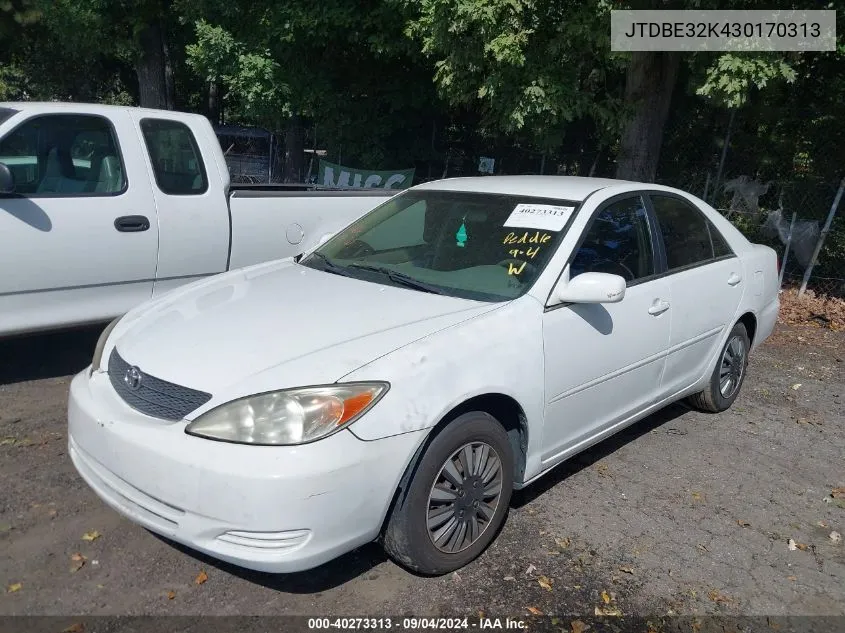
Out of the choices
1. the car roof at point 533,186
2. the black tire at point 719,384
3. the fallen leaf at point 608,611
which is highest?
the car roof at point 533,186

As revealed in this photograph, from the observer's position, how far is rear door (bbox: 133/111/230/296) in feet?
18.2

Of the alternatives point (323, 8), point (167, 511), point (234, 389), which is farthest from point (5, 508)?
point (323, 8)

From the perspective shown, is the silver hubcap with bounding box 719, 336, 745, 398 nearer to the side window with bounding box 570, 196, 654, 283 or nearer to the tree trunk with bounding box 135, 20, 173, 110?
the side window with bounding box 570, 196, 654, 283

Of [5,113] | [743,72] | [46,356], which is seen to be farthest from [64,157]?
A: [743,72]

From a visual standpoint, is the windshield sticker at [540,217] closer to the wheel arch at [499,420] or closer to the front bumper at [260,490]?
the wheel arch at [499,420]

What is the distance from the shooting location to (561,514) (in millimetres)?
3920

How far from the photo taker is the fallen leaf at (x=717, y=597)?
3293 mm

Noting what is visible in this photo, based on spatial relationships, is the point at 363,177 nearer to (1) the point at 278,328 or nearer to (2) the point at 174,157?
(2) the point at 174,157

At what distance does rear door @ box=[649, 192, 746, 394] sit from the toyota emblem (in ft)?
9.46

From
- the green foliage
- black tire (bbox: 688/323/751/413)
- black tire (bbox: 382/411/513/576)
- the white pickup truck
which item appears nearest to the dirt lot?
black tire (bbox: 382/411/513/576)

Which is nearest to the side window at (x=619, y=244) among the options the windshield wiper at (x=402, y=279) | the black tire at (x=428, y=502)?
the windshield wiper at (x=402, y=279)

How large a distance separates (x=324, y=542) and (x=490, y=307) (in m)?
1.27

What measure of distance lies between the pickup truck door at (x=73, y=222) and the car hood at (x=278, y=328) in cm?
159

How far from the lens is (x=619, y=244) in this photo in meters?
4.21
